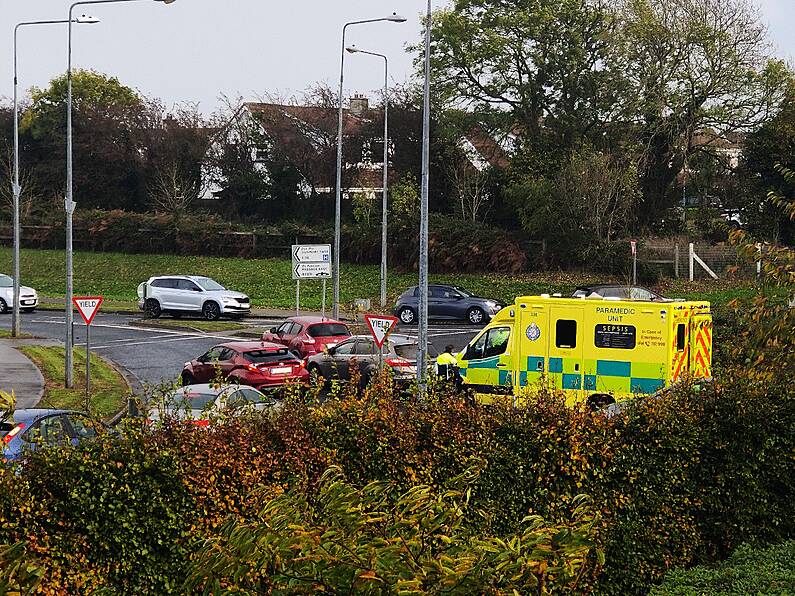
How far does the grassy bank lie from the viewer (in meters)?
44.0

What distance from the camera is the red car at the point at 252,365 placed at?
22516 mm

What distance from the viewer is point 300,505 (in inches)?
195

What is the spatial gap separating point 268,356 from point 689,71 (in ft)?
94.5

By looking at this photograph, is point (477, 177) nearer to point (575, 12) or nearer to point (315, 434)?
point (575, 12)

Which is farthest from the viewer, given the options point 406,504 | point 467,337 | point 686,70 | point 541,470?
point 686,70

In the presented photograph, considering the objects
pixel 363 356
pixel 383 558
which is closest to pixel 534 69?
pixel 363 356

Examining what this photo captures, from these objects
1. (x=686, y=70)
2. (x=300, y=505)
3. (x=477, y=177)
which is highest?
(x=686, y=70)

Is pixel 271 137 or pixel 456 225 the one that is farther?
pixel 271 137

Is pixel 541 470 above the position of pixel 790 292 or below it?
below

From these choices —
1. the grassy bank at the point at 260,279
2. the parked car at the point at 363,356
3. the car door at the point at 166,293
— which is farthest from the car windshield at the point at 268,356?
the grassy bank at the point at 260,279

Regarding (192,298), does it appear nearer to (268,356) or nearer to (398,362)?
(268,356)

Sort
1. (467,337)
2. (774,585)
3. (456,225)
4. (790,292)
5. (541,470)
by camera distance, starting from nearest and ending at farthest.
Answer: (774,585)
(541,470)
(790,292)
(467,337)
(456,225)

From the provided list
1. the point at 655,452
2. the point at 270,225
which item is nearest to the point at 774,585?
the point at 655,452

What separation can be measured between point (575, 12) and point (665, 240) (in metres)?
10.9
